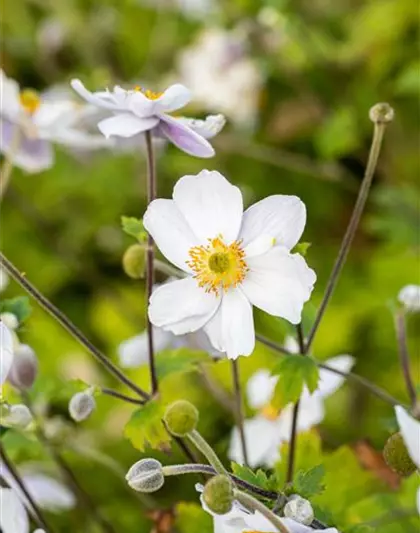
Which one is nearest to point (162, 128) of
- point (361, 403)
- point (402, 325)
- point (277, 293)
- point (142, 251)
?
point (142, 251)

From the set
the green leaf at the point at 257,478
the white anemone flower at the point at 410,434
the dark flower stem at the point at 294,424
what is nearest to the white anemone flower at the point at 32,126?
the dark flower stem at the point at 294,424

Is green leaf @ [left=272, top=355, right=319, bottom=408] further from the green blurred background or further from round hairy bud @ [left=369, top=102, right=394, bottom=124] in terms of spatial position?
the green blurred background

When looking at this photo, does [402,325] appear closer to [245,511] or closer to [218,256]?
[218,256]

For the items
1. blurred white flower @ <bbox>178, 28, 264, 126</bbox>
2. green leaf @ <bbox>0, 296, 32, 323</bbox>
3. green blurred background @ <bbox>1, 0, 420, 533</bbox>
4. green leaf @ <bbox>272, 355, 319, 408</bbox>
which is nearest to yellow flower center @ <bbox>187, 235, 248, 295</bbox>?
green leaf @ <bbox>272, 355, 319, 408</bbox>

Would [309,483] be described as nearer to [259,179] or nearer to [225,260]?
[225,260]

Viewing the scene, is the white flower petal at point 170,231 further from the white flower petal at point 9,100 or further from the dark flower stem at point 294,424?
the white flower petal at point 9,100

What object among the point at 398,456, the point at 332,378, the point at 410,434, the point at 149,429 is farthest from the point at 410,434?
the point at 332,378

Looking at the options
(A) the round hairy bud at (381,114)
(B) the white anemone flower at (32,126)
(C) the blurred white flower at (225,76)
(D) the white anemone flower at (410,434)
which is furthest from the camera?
(C) the blurred white flower at (225,76)
